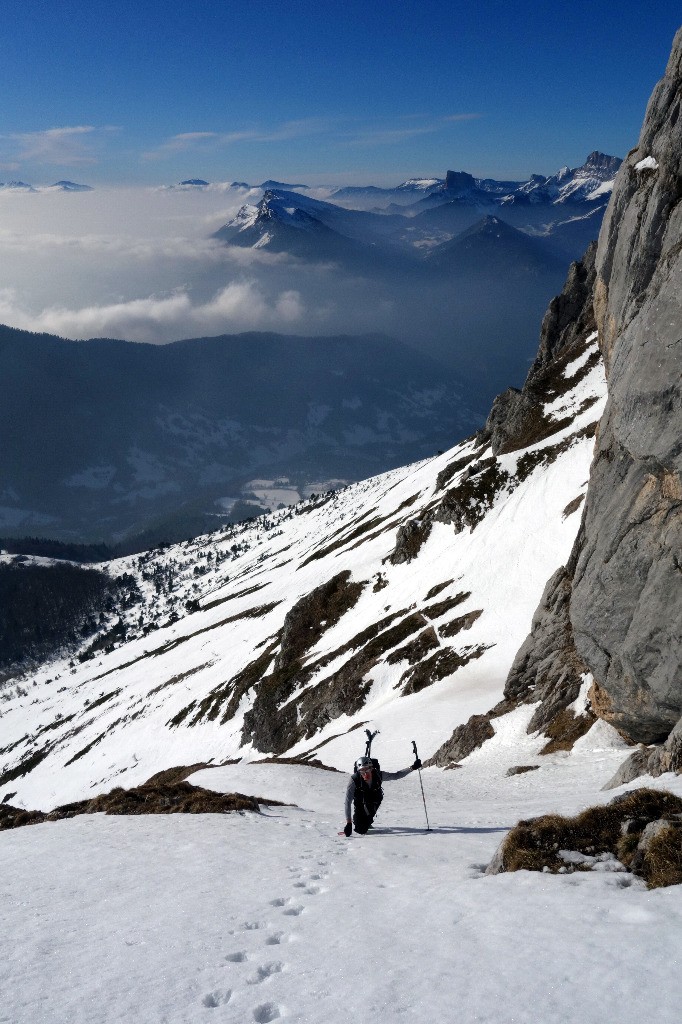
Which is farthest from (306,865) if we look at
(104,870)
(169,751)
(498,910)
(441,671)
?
(169,751)

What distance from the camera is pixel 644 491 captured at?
952 inches

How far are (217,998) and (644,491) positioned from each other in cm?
2174

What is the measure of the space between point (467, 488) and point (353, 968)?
70649 millimetres

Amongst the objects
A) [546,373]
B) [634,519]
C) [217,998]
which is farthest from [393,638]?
[217,998]

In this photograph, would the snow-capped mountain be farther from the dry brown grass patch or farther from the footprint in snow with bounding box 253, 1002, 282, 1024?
the footprint in snow with bounding box 253, 1002, 282, 1024

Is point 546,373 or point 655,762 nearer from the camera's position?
point 655,762

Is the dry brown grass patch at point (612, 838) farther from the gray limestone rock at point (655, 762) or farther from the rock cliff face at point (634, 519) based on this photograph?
the rock cliff face at point (634, 519)

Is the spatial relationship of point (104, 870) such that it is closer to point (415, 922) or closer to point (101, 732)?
point (415, 922)

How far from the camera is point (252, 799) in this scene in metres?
22.5

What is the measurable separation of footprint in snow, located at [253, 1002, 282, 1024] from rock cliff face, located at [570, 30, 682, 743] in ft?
60.8

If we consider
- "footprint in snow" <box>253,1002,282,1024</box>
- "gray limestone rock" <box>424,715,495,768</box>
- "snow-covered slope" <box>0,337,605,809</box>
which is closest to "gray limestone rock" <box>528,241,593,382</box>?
"snow-covered slope" <box>0,337,605,809</box>

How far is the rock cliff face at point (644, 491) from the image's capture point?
22297 mm

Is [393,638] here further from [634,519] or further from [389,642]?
[634,519]

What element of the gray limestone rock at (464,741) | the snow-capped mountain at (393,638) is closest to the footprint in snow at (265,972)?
the gray limestone rock at (464,741)
